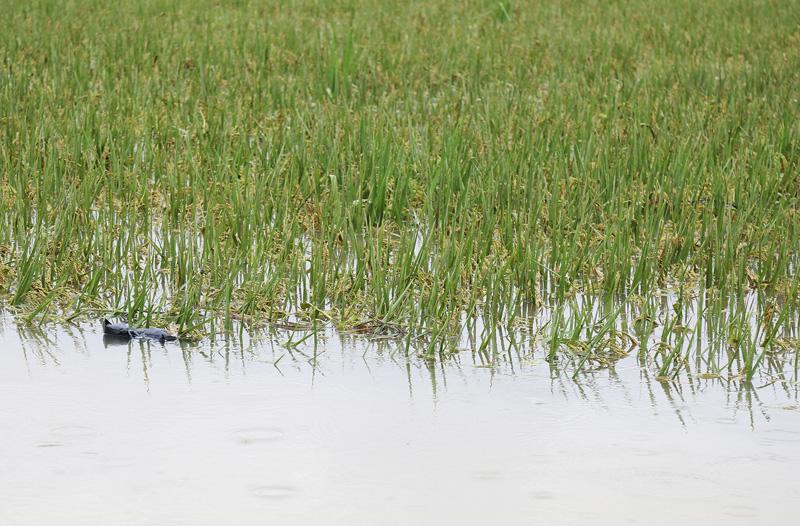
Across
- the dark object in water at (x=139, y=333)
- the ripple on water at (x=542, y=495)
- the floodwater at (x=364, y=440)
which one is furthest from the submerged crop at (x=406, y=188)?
the ripple on water at (x=542, y=495)

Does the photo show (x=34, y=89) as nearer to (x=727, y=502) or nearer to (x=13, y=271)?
(x=13, y=271)

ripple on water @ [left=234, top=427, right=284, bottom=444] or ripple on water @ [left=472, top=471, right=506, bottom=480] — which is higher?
ripple on water @ [left=234, top=427, right=284, bottom=444]

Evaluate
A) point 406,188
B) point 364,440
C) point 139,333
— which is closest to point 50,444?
point 364,440

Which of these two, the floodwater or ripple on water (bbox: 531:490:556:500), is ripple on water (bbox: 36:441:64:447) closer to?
the floodwater

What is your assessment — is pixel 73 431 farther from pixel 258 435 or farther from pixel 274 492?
pixel 274 492

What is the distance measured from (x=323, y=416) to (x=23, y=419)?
71 centimetres

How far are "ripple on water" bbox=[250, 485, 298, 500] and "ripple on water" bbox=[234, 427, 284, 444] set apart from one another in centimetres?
26

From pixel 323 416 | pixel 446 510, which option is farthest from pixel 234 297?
pixel 446 510

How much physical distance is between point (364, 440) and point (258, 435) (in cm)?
24

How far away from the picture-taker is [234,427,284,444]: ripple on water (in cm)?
283

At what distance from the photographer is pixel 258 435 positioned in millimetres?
2859

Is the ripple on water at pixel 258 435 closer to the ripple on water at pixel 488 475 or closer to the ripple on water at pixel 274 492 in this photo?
the ripple on water at pixel 274 492

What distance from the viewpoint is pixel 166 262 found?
14.3ft

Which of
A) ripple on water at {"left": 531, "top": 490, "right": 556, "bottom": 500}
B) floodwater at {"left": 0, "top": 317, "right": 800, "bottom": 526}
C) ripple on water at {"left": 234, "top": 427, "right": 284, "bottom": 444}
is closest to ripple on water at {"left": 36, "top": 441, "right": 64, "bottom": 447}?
floodwater at {"left": 0, "top": 317, "right": 800, "bottom": 526}
